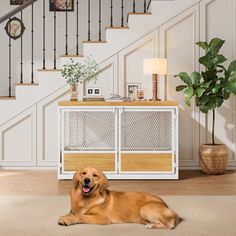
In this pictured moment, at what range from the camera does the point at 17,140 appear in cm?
630

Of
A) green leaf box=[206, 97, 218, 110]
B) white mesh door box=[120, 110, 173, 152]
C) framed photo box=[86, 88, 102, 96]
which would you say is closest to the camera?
green leaf box=[206, 97, 218, 110]

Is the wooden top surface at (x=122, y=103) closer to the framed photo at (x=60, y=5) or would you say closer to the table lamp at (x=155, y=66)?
the table lamp at (x=155, y=66)

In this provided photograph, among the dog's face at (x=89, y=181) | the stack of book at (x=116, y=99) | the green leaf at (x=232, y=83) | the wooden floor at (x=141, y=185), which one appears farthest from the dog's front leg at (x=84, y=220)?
the green leaf at (x=232, y=83)

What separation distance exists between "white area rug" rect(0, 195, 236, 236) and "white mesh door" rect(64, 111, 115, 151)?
143cm

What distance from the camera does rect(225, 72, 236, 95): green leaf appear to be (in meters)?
5.72

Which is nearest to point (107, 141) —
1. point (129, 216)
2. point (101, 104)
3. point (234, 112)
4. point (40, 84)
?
point (101, 104)

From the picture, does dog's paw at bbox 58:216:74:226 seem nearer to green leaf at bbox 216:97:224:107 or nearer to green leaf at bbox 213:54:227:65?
green leaf at bbox 216:97:224:107

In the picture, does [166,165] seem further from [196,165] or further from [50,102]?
[50,102]

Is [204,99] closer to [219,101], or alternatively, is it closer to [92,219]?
[219,101]

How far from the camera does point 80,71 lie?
593 cm

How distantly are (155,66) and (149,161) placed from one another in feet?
3.44

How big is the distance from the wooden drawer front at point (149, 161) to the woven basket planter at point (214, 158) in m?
0.54

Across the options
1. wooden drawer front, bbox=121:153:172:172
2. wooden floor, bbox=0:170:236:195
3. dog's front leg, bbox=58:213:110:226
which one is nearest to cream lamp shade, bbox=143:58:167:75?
wooden drawer front, bbox=121:153:172:172

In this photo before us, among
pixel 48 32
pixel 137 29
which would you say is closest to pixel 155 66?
pixel 137 29
